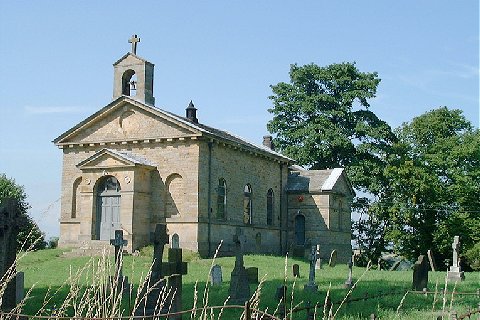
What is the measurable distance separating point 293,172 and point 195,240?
1307 cm

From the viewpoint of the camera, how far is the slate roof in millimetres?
38531

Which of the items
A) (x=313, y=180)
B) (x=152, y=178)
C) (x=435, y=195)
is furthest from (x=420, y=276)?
(x=435, y=195)

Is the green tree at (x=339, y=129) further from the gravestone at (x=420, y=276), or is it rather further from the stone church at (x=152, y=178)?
the gravestone at (x=420, y=276)

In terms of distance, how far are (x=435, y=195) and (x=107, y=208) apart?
23.9 metres

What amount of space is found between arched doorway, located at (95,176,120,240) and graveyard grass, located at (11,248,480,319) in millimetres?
2272

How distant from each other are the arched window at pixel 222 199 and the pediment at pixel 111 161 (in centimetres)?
370

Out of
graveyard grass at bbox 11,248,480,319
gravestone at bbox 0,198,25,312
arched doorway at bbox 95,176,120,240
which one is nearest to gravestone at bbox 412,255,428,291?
graveyard grass at bbox 11,248,480,319

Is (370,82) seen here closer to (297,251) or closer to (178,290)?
(297,251)

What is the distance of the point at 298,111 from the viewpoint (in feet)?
158

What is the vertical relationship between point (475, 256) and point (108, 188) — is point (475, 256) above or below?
below

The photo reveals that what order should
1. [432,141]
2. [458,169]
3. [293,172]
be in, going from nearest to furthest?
[293,172]
[458,169]
[432,141]

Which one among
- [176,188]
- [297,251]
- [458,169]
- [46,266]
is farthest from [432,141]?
[46,266]

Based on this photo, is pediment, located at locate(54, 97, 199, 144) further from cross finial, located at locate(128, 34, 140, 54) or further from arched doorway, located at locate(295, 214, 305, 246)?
arched doorway, located at locate(295, 214, 305, 246)

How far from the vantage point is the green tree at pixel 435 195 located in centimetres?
4316
